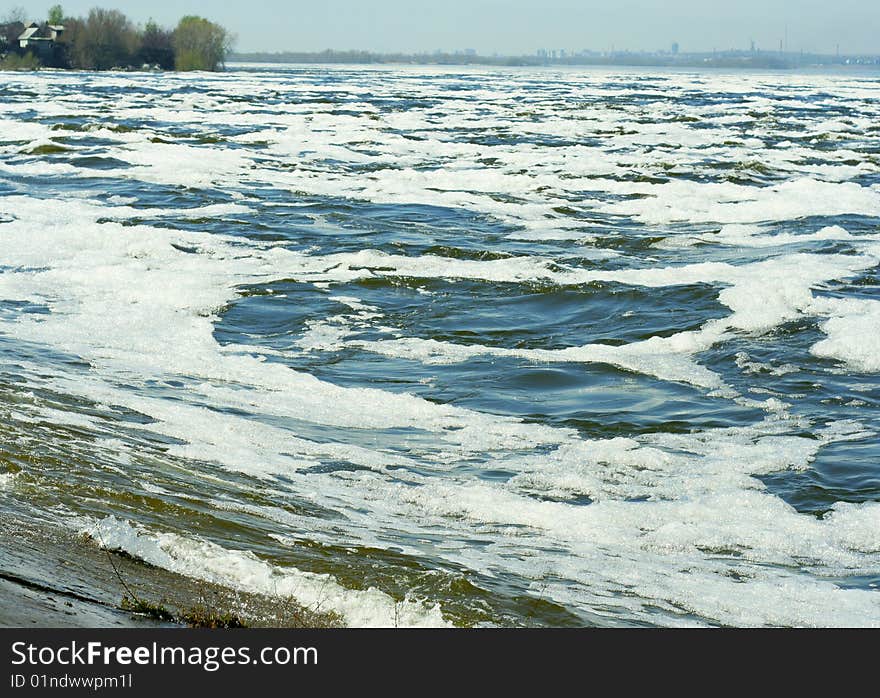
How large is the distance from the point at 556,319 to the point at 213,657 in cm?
814

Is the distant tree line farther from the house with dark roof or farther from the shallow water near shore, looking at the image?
the shallow water near shore

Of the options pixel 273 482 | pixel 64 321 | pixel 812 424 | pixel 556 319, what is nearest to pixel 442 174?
pixel 556 319

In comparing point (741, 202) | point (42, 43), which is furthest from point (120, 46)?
point (741, 202)

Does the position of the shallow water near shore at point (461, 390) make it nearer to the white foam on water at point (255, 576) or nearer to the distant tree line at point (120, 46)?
the white foam on water at point (255, 576)

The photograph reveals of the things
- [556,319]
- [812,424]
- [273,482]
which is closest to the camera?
[273,482]

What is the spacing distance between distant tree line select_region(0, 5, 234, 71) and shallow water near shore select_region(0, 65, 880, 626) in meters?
103

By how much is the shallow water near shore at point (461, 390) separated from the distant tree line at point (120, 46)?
103 meters

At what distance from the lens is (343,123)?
117 feet

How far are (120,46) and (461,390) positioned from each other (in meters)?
120

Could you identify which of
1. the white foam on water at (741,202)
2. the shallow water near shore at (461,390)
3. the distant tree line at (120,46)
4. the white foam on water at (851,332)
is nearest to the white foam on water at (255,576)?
the shallow water near shore at (461,390)

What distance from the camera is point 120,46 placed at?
118 m

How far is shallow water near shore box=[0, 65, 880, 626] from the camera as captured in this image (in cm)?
510

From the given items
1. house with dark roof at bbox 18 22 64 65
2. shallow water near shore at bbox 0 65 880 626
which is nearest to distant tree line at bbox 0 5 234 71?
house with dark roof at bbox 18 22 64 65

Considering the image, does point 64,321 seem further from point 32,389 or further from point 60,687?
point 60,687
